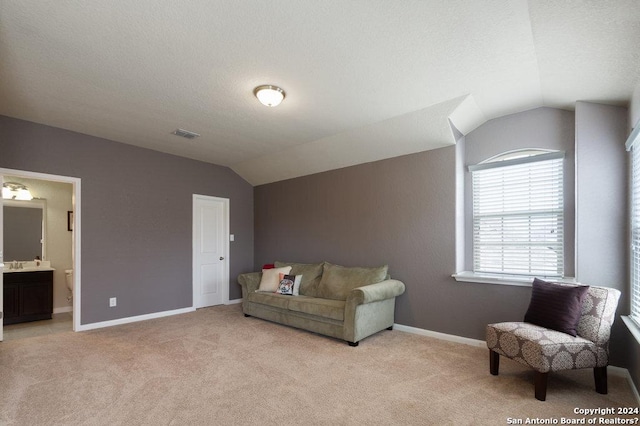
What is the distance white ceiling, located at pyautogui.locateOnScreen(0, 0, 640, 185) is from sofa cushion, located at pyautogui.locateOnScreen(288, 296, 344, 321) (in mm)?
2172

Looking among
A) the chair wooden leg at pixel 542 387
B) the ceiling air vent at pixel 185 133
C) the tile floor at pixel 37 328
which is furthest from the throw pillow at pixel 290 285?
Answer: the chair wooden leg at pixel 542 387

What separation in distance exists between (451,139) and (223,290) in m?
4.59

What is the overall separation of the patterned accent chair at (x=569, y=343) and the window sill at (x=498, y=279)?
587 mm

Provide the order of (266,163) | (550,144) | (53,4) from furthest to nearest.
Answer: (266,163) < (550,144) < (53,4)

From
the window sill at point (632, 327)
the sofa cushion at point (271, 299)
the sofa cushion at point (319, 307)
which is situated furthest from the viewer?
the sofa cushion at point (271, 299)

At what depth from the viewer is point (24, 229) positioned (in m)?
5.28

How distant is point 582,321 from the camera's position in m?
2.67

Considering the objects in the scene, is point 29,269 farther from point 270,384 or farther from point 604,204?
point 604,204

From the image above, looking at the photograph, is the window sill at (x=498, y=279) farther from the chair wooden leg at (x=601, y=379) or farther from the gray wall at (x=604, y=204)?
the chair wooden leg at (x=601, y=379)

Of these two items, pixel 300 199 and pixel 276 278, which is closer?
pixel 276 278

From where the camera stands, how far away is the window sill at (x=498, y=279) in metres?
3.37

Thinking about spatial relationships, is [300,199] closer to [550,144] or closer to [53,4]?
[550,144]

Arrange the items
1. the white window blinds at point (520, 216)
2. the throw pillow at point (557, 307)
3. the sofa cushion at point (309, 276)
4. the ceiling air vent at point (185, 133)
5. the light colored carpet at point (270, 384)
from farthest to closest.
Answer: the sofa cushion at point (309, 276)
the ceiling air vent at point (185, 133)
the white window blinds at point (520, 216)
the throw pillow at point (557, 307)
the light colored carpet at point (270, 384)

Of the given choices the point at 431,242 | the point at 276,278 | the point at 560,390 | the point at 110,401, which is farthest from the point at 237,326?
the point at 560,390
